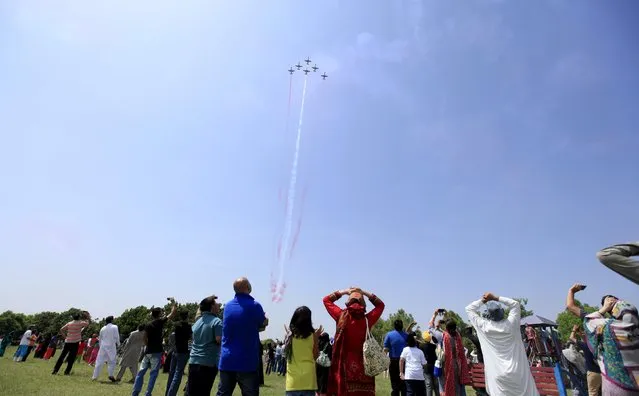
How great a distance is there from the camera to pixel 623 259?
3.10 metres

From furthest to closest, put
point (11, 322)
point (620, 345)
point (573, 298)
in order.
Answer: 1. point (11, 322)
2. point (573, 298)
3. point (620, 345)

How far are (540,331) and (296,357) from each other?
299 inches

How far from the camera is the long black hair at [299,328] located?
5.01 meters

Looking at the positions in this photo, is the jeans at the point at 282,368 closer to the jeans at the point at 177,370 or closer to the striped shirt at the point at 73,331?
the striped shirt at the point at 73,331

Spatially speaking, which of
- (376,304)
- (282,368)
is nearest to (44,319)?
(282,368)

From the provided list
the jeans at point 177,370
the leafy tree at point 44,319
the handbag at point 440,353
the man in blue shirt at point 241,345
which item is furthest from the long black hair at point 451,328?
the leafy tree at point 44,319

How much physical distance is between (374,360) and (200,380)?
3086 mm

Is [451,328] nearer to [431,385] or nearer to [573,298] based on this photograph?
[431,385]

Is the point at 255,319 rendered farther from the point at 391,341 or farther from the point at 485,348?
the point at 391,341

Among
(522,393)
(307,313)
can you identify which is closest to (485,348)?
(522,393)

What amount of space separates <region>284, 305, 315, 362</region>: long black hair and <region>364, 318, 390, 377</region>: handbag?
2.71ft

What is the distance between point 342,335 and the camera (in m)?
4.97

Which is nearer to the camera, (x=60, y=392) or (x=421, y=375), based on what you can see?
(x=421, y=375)

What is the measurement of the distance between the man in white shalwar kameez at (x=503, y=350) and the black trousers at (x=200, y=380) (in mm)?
4406
